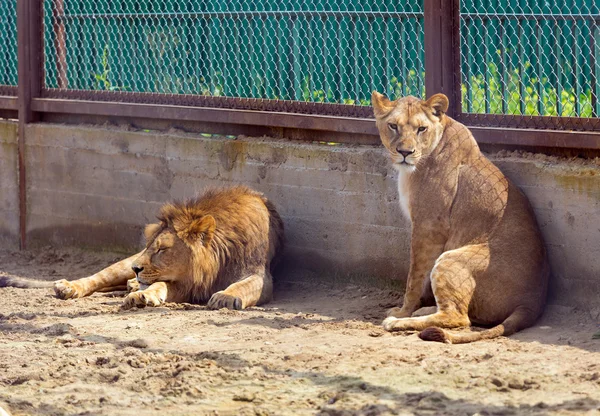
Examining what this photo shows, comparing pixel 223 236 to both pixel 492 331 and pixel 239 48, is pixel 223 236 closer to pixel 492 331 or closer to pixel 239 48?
pixel 239 48

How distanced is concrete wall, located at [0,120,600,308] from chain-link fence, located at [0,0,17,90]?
39.5 inches

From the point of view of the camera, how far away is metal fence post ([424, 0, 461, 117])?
7.12 meters

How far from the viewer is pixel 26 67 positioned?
32.0 feet

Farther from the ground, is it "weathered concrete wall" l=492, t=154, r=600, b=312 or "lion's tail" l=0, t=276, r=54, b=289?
"weathered concrete wall" l=492, t=154, r=600, b=312

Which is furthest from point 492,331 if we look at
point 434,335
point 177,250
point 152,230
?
point 152,230

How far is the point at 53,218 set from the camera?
9602 millimetres

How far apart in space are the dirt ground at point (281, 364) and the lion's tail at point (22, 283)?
848 millimetres

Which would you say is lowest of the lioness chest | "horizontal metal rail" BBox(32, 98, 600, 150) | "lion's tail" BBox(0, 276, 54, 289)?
"lion's tail" BBox(0, 276, 54, 289)

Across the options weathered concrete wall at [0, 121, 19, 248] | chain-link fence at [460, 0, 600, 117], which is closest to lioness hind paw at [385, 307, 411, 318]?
chain-link fence at [460, 0, 600, 117]

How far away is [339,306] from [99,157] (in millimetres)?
3017

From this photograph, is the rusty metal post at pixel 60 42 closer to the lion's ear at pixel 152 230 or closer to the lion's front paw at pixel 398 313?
the lion's ear at pixel 152 230

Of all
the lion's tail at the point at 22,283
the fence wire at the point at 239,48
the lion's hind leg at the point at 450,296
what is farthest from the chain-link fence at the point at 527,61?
the lion's tail at the point at 22,283

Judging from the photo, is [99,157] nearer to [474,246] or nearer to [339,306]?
[339,306]

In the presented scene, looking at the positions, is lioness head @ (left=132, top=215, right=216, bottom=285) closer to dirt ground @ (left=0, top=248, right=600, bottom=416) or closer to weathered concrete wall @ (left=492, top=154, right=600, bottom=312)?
dirt ground @ (left=0, top=248, right=600, bottom=416)
